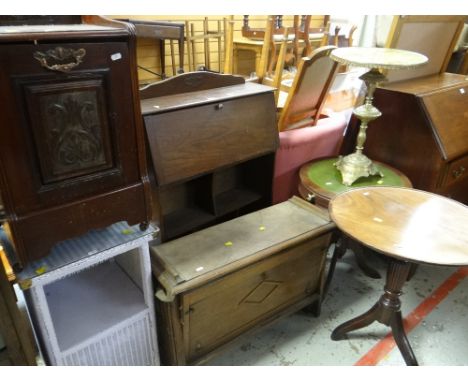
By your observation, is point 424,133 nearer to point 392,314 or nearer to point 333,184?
point 333,184

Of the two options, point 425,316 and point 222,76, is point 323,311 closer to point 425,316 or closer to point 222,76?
point 425,316

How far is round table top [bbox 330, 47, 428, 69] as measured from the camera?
1.60m

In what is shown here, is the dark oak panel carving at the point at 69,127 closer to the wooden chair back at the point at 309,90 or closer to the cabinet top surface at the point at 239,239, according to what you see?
the cabinet top surface at the point at 239,239

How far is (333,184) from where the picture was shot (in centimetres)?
196

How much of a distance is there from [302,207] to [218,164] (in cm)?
46

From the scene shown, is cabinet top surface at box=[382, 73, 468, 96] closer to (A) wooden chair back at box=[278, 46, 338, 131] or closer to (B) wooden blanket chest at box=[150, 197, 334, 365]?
(A) wooden chair back at box=[278, 46, 338, 131]

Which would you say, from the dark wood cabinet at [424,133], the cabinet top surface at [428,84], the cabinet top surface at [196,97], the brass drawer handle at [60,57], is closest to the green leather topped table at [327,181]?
the dark wood cabinet at [424,133]

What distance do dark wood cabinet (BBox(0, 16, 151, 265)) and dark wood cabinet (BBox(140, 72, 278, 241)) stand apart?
0.30m

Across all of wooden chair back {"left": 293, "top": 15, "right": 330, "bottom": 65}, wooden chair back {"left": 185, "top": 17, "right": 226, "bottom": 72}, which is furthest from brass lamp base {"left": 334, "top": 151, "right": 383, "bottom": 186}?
wooden chair back {"left": 293, "top": 15, "right": 330, "bottom": 65}

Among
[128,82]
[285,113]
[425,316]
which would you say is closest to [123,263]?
[128,82]

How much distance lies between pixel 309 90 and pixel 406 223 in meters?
0.99

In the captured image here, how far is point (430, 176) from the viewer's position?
81.2 inches

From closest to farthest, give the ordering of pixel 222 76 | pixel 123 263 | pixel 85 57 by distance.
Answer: pixel 85 57
pixel 123 263
pixel 222 76

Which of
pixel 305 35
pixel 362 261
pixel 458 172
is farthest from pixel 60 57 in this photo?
pixel 305 35
